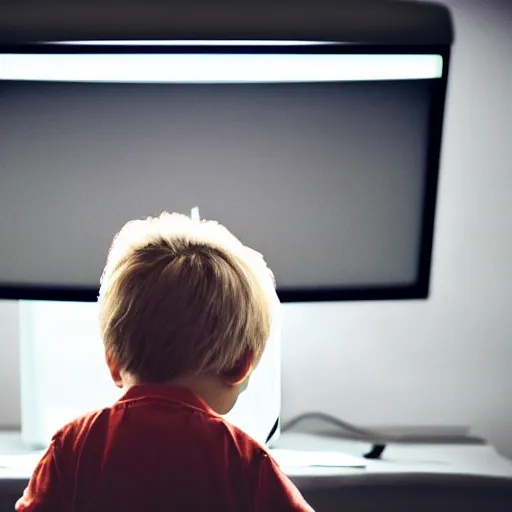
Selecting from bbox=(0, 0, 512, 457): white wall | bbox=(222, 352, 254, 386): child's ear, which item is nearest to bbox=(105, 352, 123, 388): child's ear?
bbox=(222, 352, 254, 386): child's ear

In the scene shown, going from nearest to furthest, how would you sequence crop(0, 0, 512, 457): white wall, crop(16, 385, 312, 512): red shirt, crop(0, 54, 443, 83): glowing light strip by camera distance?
crop(16, 385, 312, 512): red shirt, crop(0, 54, 443, 83): glowing light strip, crop(0, 0, 512, 457): white wall

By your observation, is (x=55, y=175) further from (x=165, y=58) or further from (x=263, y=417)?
(x=263, y=417)

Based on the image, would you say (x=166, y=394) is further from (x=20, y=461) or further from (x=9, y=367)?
(x=9, y=367)

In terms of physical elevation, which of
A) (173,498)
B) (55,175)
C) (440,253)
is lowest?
(173,498)

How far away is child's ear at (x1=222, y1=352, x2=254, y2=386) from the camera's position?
891 millimetres

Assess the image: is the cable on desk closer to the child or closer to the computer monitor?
the computer monitor

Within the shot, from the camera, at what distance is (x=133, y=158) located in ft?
3.44

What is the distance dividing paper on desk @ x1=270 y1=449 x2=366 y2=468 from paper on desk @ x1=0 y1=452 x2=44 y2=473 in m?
0.30

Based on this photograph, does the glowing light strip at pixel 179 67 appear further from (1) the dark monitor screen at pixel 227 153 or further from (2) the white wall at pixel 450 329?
(2) the white wall at pixel 450 329

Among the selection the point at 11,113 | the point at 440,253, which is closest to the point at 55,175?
the point at 11,113

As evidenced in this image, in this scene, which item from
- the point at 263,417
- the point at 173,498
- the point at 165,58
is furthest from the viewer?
the point at 263,417

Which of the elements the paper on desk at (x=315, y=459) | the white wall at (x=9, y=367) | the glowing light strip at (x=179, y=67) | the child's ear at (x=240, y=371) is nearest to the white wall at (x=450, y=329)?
the white wall at (x=9, y=367)

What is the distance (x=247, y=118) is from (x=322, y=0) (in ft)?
0.87

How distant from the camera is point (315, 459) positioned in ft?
3.74
